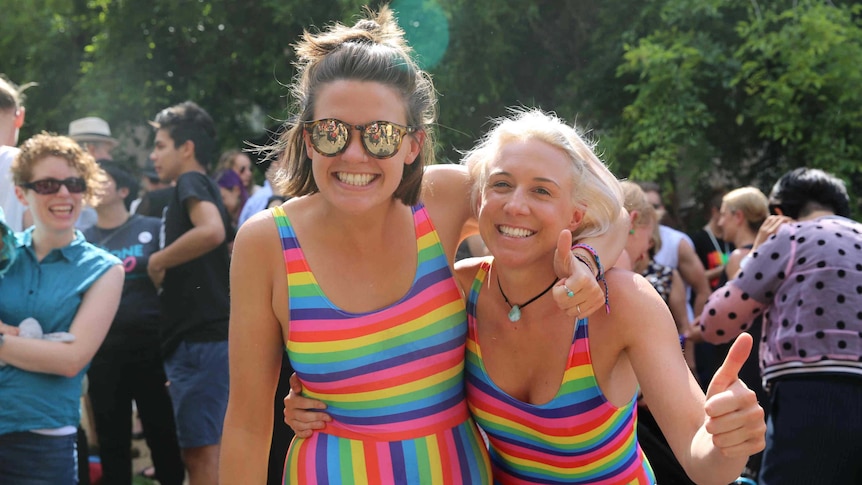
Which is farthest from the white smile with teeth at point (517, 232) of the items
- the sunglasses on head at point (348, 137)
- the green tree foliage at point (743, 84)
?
the green tree foliage at point (743, 84)

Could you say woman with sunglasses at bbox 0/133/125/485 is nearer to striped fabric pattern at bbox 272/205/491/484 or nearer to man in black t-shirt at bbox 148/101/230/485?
man in black t-shirt at bbox 148/101/230/485

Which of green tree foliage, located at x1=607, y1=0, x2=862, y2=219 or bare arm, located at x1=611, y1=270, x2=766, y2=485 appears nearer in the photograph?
bare arm, located at x1=611, y1=270, x2=766, y2=485

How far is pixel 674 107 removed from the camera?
27.5 feet

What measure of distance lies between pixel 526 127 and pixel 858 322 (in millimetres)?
1994

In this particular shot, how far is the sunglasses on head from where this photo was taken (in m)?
2.29

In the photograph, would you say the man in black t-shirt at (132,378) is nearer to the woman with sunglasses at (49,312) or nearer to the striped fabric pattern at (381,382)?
the woman with sunglasses at (49,312)

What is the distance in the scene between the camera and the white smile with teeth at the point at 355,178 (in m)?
2.32

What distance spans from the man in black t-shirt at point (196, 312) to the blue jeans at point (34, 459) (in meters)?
1.52

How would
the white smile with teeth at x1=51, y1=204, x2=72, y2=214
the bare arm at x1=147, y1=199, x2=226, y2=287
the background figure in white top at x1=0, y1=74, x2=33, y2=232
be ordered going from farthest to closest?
1. the bare arm at x1=147, y1=199, x2=226, y2=287
2. the background figure in white top at x1=0, y1=74, x2=33, y2=232
3. the white smile with teeth at x1=51, y1=204, x2=72, y2=214

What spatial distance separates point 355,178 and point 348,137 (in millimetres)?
110

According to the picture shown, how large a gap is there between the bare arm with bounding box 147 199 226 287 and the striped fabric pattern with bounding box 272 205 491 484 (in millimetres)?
2654

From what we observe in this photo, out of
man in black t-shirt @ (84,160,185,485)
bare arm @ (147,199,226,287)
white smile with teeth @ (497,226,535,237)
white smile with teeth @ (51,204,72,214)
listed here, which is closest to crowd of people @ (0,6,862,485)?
white smile with teeth @ (497,226,535,237)

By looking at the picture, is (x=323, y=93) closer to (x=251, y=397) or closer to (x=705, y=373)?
(x=251, y=397)

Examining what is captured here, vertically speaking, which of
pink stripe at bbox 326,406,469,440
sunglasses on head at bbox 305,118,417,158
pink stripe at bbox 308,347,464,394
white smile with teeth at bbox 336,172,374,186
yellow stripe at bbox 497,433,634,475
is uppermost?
sunglasses on head at bbox 305,118,417,158
